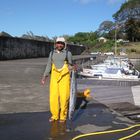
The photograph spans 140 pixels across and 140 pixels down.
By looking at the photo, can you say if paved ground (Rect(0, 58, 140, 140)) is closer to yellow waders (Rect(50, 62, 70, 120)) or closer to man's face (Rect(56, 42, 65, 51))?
yellow waders (Rect(50, 62, 70, 120))

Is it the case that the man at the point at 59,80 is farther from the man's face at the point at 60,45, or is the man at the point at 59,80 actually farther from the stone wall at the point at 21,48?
the stone wall at the point at 21,48

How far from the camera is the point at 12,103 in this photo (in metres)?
11.5

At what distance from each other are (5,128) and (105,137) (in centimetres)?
204

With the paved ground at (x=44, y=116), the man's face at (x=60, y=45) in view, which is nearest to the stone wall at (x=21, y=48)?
the paved ground at (x=44, y=116)

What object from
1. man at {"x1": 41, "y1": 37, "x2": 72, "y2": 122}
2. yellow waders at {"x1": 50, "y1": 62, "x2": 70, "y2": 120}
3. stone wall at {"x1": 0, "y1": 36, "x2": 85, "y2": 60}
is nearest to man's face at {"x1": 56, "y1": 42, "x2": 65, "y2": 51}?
man at {"x1": 41, "y1": 37, "x2": 72, "y2": 122}

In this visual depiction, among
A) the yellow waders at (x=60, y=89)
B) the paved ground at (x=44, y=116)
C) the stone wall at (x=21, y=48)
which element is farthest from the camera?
Answer: the stone wall at (x=21, y=48)

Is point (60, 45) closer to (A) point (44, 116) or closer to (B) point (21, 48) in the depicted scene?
(A) point (44, 116)

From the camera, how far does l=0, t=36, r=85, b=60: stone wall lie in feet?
136

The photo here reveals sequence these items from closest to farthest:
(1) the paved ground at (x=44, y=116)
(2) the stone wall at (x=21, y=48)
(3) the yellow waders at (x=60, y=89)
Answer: (1) the paved ground at (x=44, y=116), (3) the yellow waders at (x=60, y=89), (2) the stone wall at (x=21, y=48)

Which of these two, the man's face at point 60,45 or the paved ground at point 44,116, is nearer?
the paved ground at point 44,116

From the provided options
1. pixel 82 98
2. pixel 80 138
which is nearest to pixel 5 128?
pixel 80 138

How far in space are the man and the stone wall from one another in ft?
104

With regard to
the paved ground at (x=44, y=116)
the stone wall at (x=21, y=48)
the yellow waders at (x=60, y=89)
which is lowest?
the paved ground at (x=44, y=116)

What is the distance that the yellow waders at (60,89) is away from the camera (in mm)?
8977
